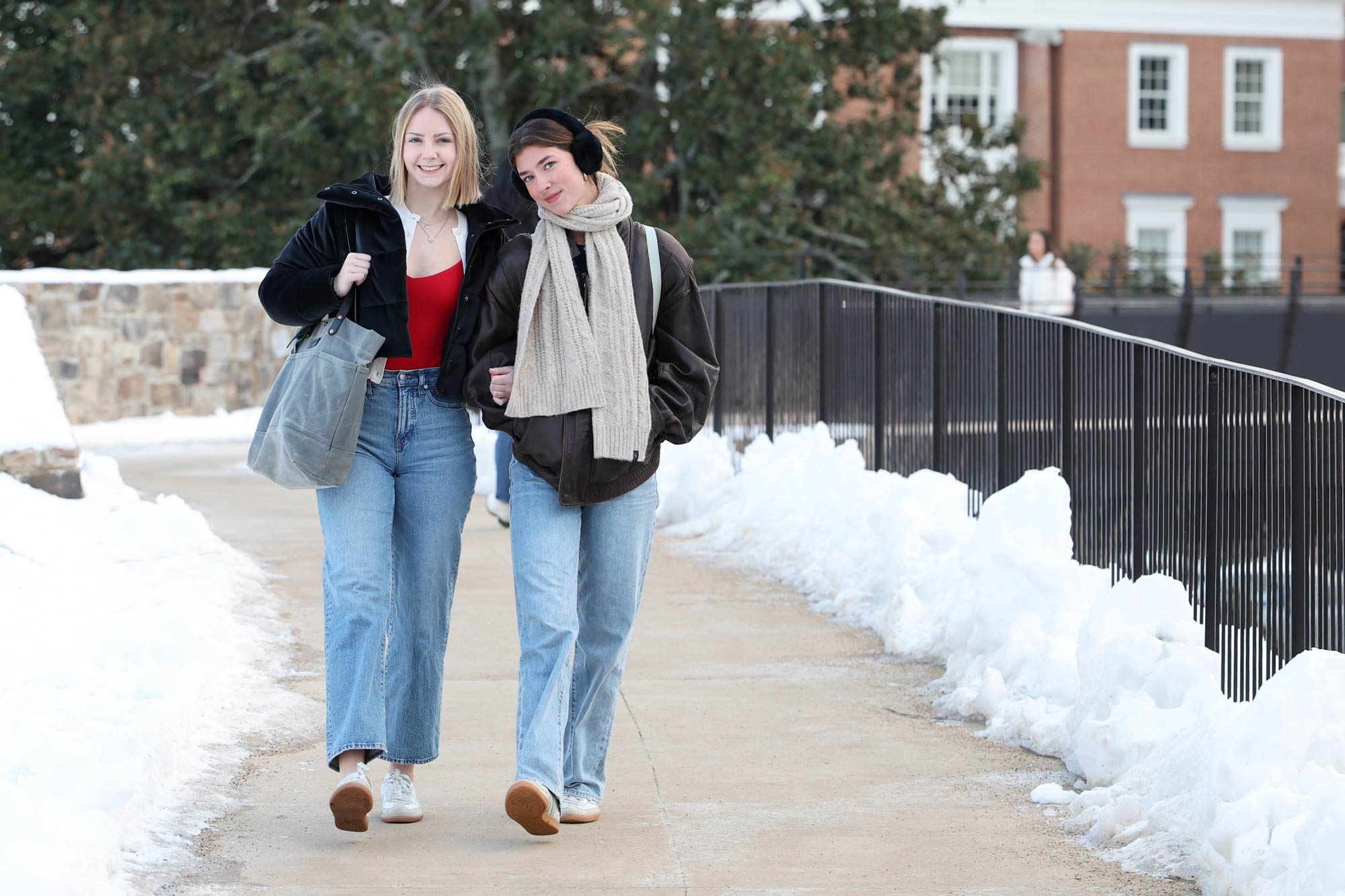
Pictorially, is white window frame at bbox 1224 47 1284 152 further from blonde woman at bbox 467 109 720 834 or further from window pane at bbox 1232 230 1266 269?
blonde woman at bbox 467 109 720 834

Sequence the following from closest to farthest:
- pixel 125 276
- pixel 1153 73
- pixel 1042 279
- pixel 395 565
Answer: pixel 395 565, pixel 125 276, pixel 1042 279, pixel 1153 73

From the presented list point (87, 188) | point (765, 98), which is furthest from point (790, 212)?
point (87, 188)

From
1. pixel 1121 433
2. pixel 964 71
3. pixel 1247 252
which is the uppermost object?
pixel 964 71

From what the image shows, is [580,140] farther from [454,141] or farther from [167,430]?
[167,430]

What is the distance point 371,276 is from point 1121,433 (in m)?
3.27

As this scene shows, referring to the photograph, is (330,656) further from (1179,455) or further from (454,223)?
(1179,455)

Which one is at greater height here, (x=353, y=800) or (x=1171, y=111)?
(x=1171, y=111)

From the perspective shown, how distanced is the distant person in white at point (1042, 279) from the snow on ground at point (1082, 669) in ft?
27.3

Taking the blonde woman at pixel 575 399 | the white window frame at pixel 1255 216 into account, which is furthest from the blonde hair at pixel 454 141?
the white window frame at pixel 1255 216

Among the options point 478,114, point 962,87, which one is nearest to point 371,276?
point 478,114

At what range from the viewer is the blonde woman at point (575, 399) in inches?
176

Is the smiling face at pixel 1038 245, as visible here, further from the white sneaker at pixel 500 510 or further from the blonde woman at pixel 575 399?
the blonde woman at pixel 575 399

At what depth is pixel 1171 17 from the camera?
3691 centimetres

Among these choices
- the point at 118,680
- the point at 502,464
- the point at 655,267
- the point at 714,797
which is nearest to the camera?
the point at 655,267
